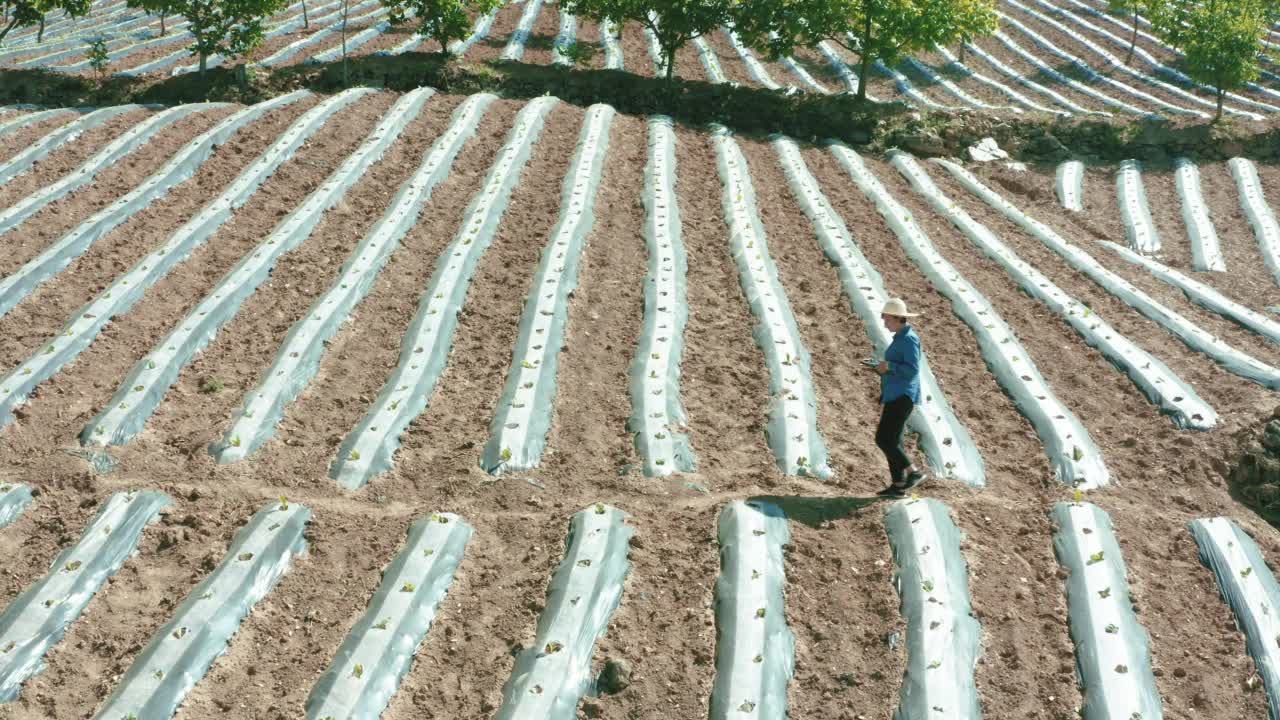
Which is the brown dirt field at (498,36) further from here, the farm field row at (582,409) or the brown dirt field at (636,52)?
the farm field row at (582,409)

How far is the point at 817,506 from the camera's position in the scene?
6.26 metres

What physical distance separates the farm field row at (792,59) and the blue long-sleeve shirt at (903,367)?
14715 millimetres

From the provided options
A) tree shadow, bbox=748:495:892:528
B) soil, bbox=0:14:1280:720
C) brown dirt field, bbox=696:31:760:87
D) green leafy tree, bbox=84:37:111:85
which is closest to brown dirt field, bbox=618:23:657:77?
brown dirt field, bbox=696:31:760:87

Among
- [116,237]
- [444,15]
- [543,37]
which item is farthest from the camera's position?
[543,37]

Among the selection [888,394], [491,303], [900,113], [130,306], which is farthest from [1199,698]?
[900,113]

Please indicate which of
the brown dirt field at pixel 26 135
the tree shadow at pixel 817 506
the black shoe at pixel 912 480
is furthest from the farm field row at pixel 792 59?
the tree shadow at pixel 817 506

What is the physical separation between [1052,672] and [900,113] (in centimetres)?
1289

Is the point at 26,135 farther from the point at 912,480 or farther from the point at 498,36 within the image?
the point at 498,36

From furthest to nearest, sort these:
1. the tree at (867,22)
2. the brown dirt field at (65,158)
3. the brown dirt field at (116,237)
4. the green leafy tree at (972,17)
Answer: the green leafy tree at (972,17) < the tree at (867,22) < the brown dirt field at (65,158) < the brown dirt field at (116,237)

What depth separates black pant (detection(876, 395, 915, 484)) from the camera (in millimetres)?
6125

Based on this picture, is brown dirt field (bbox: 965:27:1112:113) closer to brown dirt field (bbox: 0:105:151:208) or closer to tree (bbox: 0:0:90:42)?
brown dirt field (bbox: 0:105:151:208)

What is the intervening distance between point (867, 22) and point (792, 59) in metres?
7.00

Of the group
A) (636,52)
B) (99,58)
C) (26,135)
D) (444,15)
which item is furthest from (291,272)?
(636,52)

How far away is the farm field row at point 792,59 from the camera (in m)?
21.3
